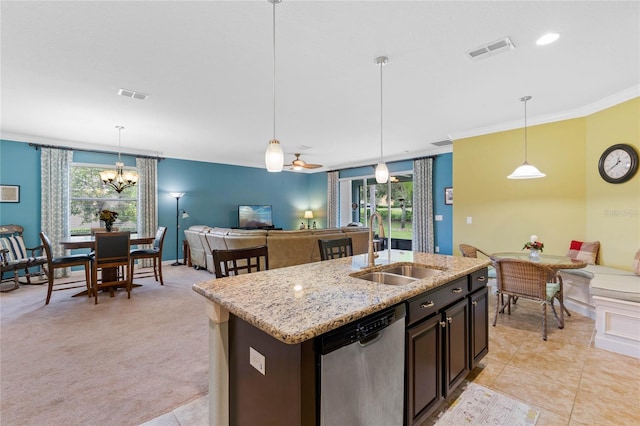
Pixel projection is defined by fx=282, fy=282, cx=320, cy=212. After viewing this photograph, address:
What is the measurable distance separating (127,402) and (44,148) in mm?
5860

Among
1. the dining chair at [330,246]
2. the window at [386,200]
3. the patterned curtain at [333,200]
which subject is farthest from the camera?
the patterned curtain at [333,200]

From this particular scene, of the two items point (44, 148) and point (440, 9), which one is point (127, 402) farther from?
point (44, 148)

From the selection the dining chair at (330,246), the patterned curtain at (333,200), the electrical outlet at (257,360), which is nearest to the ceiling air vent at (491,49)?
the dining chair at (330,246)

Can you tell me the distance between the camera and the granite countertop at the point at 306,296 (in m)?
1.11

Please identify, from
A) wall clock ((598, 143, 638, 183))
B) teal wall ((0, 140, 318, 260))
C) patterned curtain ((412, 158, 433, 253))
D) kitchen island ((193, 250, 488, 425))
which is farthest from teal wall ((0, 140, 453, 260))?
kitchen island ((193, 250, 488, 425))

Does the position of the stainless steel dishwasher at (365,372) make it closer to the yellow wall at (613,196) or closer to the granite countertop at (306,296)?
the granite countertop at (306,296)

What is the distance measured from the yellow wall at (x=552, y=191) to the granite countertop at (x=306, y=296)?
9.34ft

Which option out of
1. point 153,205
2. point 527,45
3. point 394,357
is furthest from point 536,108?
point 153,205

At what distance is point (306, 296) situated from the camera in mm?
1468

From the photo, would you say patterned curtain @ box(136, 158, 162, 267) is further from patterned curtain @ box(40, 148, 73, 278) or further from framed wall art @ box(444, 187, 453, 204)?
framed wall art @ box(444, 187, 453, 204)

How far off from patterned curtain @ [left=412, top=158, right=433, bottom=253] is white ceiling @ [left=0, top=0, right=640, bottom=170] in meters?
1.92

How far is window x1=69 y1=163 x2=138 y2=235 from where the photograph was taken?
592 cm

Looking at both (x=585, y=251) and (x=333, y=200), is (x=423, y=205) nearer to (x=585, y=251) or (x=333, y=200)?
(x=333, y=200)

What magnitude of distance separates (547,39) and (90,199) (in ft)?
25.8
